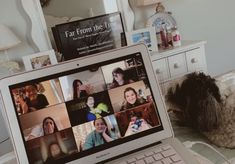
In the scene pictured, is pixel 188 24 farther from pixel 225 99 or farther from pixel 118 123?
pixel 118 123

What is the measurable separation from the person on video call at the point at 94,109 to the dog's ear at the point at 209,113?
362 millimetres

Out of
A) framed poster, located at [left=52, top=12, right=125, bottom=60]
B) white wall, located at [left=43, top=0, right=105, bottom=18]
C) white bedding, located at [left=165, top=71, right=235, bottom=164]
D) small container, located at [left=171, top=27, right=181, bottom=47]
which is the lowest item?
white bedding, located at [left=165, top=71, right=235, bottom=164]

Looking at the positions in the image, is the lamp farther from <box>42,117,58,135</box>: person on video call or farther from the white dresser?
<box>42,117,58,135</box>: person on video call

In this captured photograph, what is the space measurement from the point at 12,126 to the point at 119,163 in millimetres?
254

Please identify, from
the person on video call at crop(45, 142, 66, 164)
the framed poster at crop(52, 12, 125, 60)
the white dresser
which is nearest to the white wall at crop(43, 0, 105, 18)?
the framed poster at crop(52, 12, 125, 60)

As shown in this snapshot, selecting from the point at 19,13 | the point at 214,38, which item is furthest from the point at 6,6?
the point at 214,38

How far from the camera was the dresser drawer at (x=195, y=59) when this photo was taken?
1574mm

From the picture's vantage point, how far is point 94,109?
0.65 metres

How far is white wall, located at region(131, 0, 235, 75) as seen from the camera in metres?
1.94

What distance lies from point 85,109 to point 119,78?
0.11 metres

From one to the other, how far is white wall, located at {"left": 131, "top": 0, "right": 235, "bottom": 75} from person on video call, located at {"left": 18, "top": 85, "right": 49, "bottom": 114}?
1.27 m

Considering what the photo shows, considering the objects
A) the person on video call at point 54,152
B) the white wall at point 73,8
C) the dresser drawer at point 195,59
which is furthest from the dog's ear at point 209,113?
the white wall at point 73,8

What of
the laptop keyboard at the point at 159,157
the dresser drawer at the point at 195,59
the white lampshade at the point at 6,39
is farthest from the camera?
the dresser drawer at the point at 195,59

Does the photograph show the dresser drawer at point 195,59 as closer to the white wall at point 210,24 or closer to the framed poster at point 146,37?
the framed poster at point 146,37
